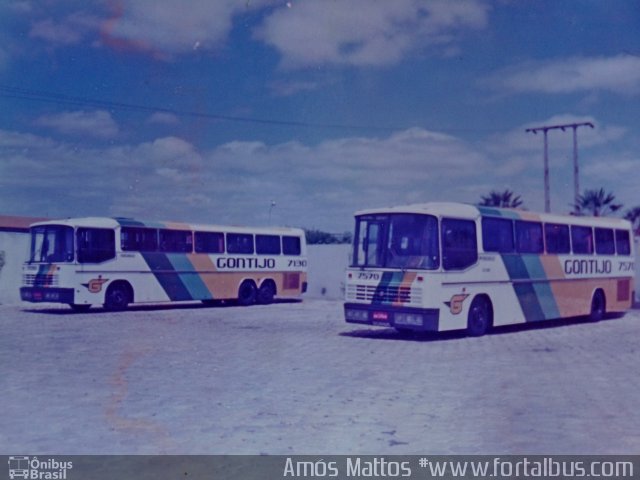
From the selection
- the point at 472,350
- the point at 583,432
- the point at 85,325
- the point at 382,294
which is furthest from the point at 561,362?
the point at 85,325

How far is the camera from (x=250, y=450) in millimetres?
6016

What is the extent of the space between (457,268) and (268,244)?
11853 mm

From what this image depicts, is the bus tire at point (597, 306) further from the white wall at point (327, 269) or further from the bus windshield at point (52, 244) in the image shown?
the white wall at point (327, 269)

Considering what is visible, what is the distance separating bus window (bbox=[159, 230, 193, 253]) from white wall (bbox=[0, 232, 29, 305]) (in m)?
6.41

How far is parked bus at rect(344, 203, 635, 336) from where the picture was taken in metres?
13.8

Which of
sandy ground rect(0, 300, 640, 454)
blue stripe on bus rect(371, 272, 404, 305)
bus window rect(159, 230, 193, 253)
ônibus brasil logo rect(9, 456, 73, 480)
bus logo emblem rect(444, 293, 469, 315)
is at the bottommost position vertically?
ônibus brasil logo rect(9, 456, 73, 480)

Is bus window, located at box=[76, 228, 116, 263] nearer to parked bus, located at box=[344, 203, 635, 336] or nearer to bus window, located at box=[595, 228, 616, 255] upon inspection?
parked bus, located at box=[344, 203, 635, 336]

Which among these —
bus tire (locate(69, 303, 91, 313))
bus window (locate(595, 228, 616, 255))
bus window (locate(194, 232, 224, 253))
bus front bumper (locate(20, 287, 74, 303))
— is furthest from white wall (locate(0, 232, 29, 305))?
bus window (locate(595, 228, 616, 255))

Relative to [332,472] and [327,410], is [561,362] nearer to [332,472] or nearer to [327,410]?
[327,410]

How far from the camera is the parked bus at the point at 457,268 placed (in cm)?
1383

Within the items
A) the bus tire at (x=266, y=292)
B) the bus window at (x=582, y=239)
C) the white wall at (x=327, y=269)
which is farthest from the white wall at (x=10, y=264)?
the bus window at (x=582, y=239)

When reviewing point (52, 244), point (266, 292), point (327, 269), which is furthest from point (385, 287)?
point (327, 269)

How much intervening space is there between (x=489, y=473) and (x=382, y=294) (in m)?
8.57

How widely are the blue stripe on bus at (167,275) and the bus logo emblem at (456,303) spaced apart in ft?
33.2
